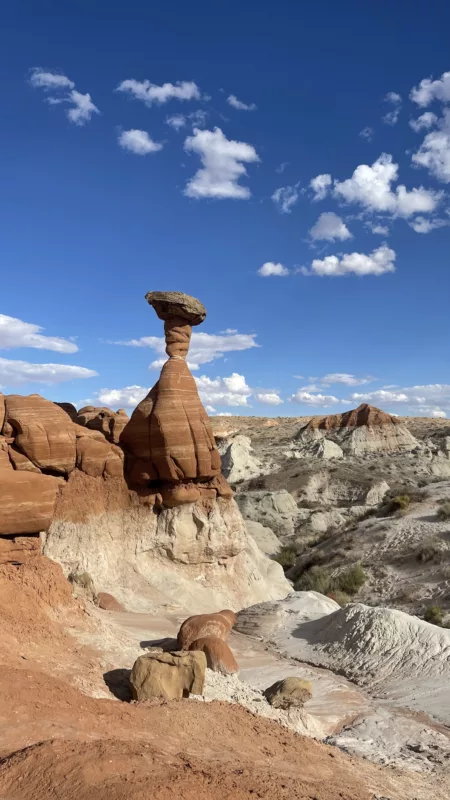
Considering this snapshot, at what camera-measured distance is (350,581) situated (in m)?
20.9

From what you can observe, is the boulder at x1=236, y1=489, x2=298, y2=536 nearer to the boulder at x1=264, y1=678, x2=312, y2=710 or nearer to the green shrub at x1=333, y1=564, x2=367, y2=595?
the green shrub at x1=333, y1=564, x2=367, y2=595

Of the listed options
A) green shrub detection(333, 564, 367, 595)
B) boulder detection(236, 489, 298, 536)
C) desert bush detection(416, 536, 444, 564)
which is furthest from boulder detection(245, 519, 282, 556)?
desert bush detection(416, 536, 444, 564)

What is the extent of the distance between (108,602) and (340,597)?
1001 centimetres

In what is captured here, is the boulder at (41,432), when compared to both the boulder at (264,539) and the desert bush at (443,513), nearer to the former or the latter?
the boulder at (264,539)

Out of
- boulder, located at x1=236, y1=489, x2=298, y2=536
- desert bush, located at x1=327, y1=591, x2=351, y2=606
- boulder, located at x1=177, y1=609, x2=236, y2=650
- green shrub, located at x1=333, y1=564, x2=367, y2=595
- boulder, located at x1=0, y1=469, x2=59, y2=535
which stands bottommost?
desert bush, located at x1=327, y1=591, x2=351, y2=606

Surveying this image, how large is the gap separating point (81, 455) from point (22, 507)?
5623mm

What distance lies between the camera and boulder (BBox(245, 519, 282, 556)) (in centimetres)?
2619

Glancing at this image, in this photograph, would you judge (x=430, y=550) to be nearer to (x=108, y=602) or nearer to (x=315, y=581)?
(x=315, y=581)

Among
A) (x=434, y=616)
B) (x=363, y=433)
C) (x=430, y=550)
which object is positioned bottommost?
(x=434, y=616)

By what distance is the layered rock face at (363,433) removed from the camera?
5875 centimetres

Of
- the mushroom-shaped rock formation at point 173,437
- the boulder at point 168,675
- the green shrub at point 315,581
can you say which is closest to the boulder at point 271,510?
the green shrub at point 315,581

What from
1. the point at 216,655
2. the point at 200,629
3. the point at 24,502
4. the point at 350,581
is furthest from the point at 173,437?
the point at 350,581

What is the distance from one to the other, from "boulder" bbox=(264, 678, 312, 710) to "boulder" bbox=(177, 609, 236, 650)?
1595mm

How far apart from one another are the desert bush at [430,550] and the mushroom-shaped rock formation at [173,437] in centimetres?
893
